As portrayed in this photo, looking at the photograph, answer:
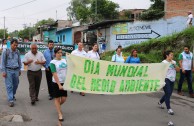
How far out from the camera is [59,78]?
7.17 m

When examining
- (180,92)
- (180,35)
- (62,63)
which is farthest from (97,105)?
(180,35)

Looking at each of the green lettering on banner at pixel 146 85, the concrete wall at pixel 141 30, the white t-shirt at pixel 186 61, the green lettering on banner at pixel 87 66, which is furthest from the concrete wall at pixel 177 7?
the green lettering on banner at pixel 87 66

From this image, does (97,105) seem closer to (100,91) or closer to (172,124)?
(100,91)

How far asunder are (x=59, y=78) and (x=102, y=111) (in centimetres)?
170

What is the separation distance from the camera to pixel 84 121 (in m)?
7.22

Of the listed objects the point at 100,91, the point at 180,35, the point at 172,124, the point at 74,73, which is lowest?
the point at 172,124

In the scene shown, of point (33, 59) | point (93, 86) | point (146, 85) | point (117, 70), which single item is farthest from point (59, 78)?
point (146, 85)

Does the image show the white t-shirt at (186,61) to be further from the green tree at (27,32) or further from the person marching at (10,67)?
the green tree at (27,32)

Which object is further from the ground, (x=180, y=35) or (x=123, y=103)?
(x=180, y=35)

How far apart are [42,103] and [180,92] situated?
511 centimetres

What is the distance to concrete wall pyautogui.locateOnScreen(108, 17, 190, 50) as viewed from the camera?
21531 mm

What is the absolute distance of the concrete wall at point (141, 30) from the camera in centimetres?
2153

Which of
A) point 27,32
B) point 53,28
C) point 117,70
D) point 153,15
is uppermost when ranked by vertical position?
point 27,32

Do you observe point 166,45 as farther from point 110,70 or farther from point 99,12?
point 99,12
